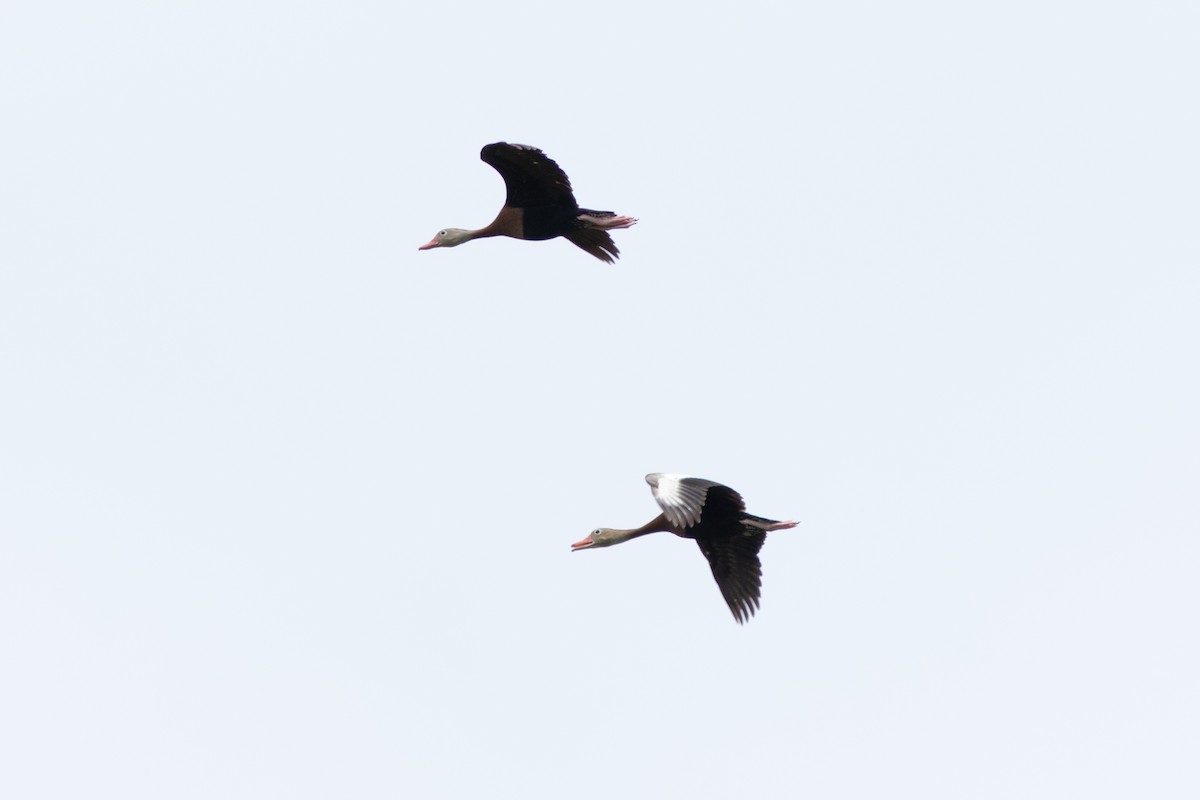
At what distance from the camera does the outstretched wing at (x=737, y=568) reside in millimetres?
21031

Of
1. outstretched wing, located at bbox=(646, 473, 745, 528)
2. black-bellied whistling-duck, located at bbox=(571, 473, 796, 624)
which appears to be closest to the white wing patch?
outstretched wing, located at bbox=(646, 473, 745, 528)

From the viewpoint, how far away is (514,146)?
21.3m

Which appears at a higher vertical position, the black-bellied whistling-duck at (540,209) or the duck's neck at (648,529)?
the black-bellied whistling-duck at (540,209)

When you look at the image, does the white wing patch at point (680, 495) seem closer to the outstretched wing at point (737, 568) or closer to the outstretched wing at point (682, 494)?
the outstretched wing at point (682, 494)

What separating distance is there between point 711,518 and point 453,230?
581cm

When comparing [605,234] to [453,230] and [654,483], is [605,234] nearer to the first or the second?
[453,230]

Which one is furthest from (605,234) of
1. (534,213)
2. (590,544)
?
(590,544)

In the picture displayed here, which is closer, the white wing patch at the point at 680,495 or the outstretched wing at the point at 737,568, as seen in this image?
the white wing patch at the point at 680,495

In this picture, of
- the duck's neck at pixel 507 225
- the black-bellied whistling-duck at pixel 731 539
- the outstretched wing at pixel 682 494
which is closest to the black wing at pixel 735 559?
the black-bellied whistling-duck at pixel 731 539

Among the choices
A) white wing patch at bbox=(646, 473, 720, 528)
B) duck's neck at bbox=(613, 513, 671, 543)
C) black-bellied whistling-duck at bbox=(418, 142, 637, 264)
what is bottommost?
white wing patch at bbox=(646, 473, 720, 528)

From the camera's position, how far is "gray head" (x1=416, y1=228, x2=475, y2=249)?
24.0m

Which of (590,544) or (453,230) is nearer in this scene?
(590,544)

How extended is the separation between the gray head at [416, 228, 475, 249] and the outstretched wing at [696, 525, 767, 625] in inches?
209

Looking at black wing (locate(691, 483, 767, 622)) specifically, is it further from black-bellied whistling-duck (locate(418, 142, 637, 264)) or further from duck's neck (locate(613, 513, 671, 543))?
black-bellied whistling-duck (locate(418, 142, 637, 264))
